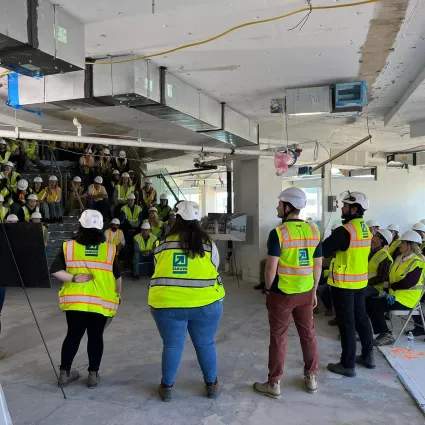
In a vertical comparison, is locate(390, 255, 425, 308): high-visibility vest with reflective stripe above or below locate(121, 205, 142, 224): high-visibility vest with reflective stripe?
below

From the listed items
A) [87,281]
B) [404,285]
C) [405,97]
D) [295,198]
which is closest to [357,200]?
[295,198]

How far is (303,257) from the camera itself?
9.39 feet

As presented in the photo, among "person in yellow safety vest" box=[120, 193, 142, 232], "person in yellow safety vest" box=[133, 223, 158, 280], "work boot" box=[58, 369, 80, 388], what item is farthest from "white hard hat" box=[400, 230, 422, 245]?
"person in yellow safety vest" box=[120, 193, 142, 232]

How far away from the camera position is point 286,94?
4.86 m

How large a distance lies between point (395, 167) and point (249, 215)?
18.5 feet

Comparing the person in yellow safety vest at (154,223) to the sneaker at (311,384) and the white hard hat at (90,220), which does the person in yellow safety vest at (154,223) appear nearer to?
the white hard hat at (90,220)

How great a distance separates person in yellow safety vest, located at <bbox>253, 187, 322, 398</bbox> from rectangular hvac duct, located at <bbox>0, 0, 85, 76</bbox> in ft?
6.44

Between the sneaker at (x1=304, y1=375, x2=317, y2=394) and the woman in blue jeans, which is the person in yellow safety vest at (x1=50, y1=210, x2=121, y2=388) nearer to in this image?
the woman in blue jeans

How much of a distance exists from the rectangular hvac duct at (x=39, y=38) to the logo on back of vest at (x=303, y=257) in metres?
2.24

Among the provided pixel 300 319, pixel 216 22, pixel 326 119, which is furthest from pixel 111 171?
pixel 300 319

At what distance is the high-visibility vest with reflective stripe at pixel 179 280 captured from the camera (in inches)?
102

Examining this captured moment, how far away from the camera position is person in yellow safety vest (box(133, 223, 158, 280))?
7582 millimetres

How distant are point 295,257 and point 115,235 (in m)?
5.23

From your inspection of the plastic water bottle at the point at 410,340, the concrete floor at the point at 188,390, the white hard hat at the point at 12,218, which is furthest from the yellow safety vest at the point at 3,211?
the plastic water bottle at the point at 410,340
